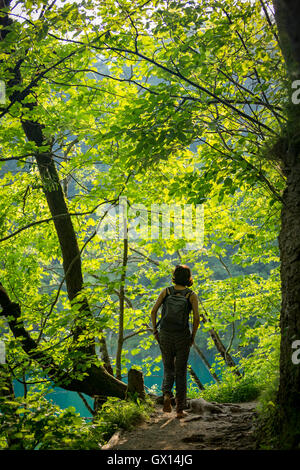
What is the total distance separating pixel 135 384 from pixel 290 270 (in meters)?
3.66

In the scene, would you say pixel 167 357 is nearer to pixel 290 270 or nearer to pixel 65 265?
pixel 290 270

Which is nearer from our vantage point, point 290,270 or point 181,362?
point 290,270

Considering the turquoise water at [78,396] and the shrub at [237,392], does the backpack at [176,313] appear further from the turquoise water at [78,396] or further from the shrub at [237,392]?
the turquoise water at [78,396]

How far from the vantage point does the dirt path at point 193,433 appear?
3250 mm

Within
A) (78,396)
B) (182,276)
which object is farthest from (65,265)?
(78,396)

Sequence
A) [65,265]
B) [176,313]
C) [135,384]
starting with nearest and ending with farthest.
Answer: [176,313]
[135,384]
[65,265]

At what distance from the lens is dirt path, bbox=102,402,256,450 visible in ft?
10.7

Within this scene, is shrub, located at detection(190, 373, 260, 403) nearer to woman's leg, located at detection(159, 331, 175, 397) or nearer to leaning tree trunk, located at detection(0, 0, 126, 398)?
leaning tree trunk, located at detection(0, 0, 126, 398)

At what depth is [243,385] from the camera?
258 inches

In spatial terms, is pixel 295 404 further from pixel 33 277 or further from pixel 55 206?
pixel 33 277

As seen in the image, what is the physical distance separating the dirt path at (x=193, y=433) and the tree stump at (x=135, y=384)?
64cm

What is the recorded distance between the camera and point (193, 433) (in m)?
3.72

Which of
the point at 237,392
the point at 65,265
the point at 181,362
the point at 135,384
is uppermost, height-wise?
the point at 65,265
